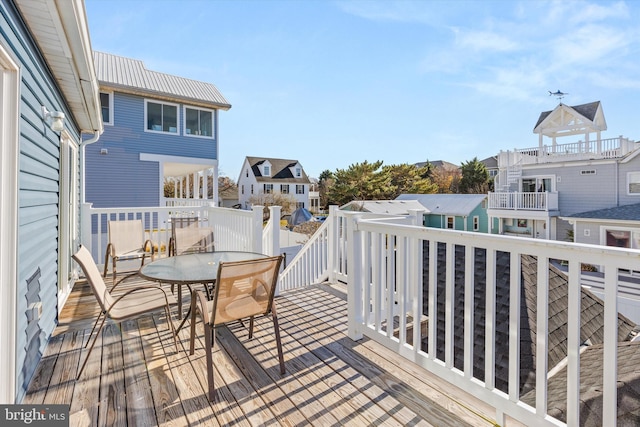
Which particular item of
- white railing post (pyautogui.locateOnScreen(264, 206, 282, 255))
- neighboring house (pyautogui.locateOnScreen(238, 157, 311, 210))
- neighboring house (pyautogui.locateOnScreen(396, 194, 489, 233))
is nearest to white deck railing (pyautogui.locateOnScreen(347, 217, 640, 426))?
white railing post (pyautogui.locateOnScreen(264, 206, 282, 255))

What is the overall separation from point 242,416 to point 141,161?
1154cm

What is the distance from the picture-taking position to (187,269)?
3045 mm

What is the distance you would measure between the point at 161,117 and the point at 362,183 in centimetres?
1888

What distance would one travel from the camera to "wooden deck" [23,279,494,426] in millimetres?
1906

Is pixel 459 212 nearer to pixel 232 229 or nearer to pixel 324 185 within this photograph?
pixel 324 185

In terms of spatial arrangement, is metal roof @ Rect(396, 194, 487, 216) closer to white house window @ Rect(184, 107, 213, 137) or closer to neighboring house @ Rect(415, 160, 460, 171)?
neighboring house @ Rect(415, 160, 460, 171)

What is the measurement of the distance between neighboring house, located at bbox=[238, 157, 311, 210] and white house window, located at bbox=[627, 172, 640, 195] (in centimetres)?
2286

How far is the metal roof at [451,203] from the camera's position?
2180cm

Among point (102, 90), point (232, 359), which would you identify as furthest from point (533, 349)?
point (102, 90)

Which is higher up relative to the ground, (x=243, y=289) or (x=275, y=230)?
(x=275, y=230)

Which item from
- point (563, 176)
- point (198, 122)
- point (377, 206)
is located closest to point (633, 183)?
point (563, 176)

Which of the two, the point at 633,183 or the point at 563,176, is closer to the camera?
the point at 633,183

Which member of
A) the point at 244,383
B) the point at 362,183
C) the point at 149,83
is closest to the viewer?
the point at 244,383

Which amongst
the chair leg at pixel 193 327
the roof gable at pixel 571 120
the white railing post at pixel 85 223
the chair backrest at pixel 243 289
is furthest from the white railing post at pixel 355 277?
the roof gable at pixel 571 120
